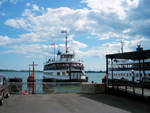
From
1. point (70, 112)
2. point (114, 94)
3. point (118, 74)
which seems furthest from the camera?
point (118, 74)

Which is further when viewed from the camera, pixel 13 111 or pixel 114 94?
pixel 114 94

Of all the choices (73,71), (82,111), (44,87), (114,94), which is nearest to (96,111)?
(82,111)

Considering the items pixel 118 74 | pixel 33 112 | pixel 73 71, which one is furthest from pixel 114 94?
pixel 118 74

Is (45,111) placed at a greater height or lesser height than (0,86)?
lesser

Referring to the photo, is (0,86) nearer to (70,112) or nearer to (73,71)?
(70,112)

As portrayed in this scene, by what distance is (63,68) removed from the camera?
155ft

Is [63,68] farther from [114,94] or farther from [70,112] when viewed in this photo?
[70,112]

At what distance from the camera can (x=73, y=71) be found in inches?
1784

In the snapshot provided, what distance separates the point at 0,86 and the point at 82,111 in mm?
5666

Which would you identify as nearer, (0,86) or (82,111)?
(82,111)

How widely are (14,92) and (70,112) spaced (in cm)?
1006

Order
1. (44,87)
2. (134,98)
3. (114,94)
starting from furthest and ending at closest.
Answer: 1. (44,87)
2. (114,94)
3. (134,98)

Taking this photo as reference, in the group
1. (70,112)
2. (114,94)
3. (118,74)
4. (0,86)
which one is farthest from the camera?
(118,74)

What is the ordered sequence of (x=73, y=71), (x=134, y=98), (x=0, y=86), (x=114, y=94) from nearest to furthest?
(x=0, y=86) < (x=134, y=98) < (x=114, y=94) < (x=73, y=71)
